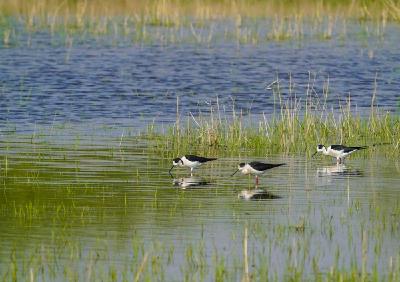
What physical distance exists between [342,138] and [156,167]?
4.08 metres

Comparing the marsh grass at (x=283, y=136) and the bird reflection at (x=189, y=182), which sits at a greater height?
the marsh grass at (x=283, y=136)

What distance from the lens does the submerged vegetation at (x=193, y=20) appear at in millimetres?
38375

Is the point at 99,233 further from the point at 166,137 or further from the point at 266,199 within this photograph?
the point at 166,137

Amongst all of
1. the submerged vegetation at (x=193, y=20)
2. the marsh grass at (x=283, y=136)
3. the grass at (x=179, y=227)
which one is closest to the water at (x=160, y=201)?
the grass at (x=179, y=227)

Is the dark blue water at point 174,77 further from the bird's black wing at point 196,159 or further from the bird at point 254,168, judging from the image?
the bird at point 254,168

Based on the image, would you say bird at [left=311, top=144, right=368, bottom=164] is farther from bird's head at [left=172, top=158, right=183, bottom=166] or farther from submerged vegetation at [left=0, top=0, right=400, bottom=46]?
submerged vegetation at [left=0, top=0, right=400, bottom=46]

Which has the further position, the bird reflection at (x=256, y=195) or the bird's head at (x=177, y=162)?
the bird's head at (x=177, y=162)

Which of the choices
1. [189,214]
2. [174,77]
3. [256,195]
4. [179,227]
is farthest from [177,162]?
[174,77]

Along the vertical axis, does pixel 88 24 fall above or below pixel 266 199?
above

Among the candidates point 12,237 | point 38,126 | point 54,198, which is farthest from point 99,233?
point 38,126

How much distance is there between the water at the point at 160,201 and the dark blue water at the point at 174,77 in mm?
132

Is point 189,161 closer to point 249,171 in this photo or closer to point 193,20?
point 249,171

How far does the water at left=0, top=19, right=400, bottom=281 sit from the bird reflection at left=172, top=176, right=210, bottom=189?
0.09 ft

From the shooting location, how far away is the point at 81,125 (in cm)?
2117
